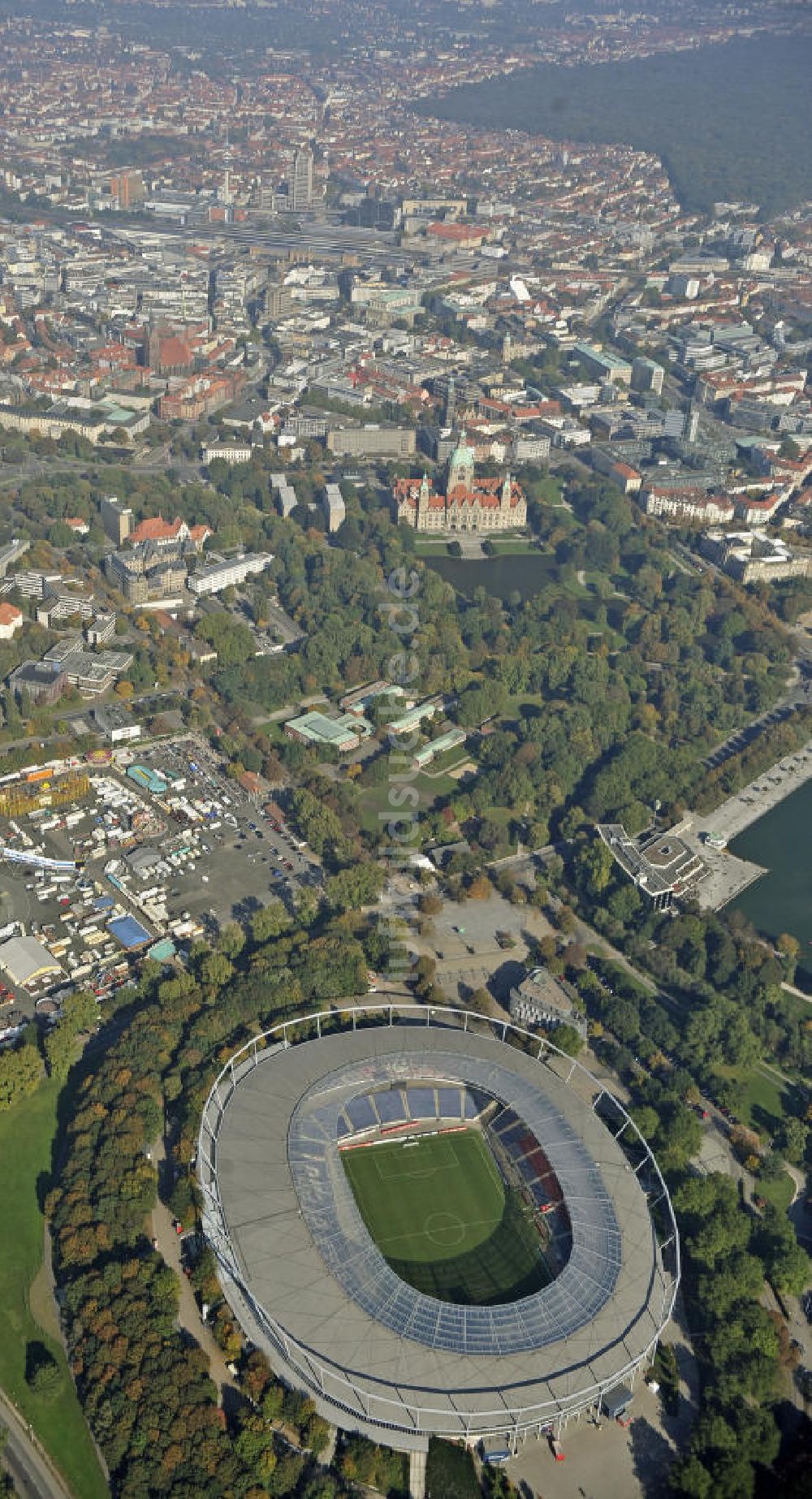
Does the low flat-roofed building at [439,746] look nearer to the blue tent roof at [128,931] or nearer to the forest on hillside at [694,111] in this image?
the blue tent roof at [128,931]

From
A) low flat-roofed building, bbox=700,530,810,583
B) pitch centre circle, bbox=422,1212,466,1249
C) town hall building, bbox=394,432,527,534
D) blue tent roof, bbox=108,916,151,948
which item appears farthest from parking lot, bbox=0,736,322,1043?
low flat-roofed building, bbox=700,530,810,583

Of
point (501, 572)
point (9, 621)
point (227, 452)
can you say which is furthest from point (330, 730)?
point (227, 452)

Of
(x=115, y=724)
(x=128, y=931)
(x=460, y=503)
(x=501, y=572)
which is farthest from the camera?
(x=460, y=503)

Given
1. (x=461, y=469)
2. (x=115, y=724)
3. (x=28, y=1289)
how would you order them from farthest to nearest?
1. (x=461, y=469)
2. (x=115, y=724)
3. (x=28, y=1289)

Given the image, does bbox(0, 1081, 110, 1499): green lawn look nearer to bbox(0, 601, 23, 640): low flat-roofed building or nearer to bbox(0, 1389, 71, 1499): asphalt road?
bbox(0, 1389, 71, 1499): asphalt road

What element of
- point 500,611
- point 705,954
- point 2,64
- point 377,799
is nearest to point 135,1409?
point 705,954

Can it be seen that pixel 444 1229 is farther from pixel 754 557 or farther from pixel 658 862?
pixel 754 557

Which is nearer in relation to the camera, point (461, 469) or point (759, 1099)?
point (759, 1099)

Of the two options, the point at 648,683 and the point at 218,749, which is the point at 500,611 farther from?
the point at 218,749
